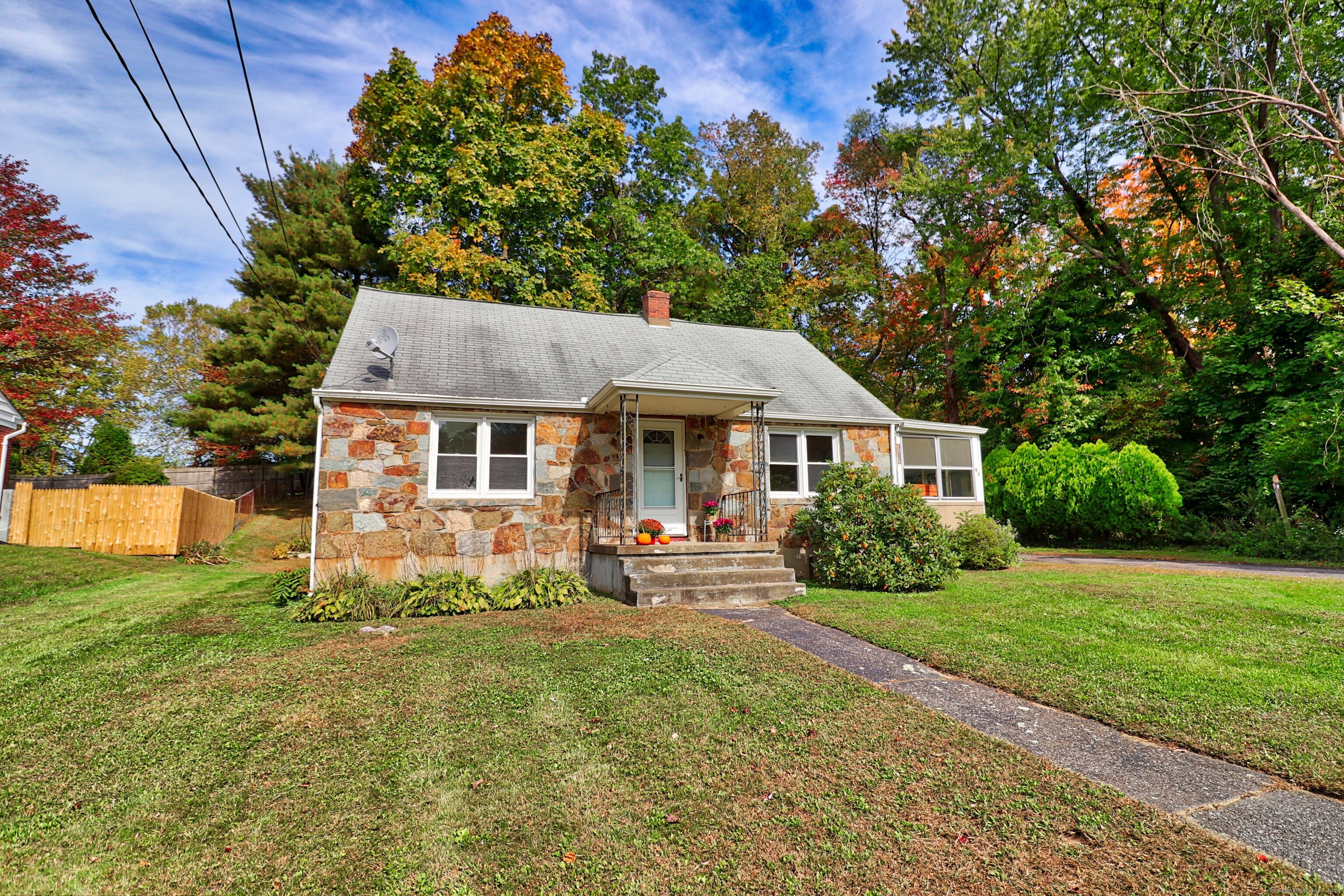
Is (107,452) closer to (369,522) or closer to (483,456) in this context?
(369,522)

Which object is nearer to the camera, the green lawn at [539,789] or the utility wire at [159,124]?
the green lawn at [539,789]

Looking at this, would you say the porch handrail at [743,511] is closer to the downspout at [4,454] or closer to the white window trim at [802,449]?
the white window trim at [802,449]

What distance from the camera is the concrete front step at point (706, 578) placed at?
24.6 ft

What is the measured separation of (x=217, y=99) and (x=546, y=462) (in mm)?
5491

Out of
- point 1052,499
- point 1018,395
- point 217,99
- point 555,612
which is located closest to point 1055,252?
point 1018,395

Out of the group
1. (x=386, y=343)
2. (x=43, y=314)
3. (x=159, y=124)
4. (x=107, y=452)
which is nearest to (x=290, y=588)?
(x=386, y=343)

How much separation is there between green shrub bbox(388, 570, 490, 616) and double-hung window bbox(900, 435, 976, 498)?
27.8 feet

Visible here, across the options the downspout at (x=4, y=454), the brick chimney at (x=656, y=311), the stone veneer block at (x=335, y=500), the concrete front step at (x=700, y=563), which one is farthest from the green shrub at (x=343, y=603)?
the downspout at (x=4, y=454)

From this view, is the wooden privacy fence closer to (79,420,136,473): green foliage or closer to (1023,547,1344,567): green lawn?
(79,420,136,473): green foliage

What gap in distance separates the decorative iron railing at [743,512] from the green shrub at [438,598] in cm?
397

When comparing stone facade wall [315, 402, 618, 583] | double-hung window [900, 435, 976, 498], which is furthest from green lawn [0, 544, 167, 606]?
double-hung window [900, 435, 976, 498]

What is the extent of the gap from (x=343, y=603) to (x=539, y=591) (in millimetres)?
2202

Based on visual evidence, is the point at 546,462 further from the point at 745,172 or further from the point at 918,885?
the point at 745,172

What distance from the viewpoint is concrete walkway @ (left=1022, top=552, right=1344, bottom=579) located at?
8727 mm
